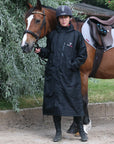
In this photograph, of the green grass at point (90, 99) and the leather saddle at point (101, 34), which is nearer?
the leather saddle at point (101, 34)

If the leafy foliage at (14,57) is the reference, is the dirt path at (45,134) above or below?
below

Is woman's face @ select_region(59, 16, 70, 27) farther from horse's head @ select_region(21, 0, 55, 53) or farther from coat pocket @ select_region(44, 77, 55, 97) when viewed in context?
coat pocket @ select_region(44, 77, 55, 97)

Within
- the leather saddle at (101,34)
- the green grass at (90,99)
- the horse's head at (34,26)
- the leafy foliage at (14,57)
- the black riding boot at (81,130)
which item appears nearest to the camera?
the horse's head at (34,26)

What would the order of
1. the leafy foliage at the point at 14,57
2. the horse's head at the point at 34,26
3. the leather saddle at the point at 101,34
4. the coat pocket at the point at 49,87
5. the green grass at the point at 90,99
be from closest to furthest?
the horse's head at the point at 34,26
the coat pocket at the point at 49,87
the leather saddle at the point at 101,34
the leafy foliage at the point at 14,57
the green grass at the point at 90,99

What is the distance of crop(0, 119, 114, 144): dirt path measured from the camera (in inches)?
169

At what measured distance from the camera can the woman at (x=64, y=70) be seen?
161 inches

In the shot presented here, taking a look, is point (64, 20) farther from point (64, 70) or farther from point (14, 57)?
point (14, 57)

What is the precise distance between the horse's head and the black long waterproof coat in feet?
0.73

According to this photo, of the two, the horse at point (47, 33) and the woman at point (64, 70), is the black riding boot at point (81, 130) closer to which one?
the woman at point (64, 70)

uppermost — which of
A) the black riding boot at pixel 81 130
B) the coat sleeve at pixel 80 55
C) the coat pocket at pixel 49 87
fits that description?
the coat sleeve at pixel 80 55

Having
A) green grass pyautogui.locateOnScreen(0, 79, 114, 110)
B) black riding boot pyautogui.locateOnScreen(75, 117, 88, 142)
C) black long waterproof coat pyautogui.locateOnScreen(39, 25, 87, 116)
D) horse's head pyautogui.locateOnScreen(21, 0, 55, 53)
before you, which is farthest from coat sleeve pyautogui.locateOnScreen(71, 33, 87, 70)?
green grass pyautogui.locateOnScreen(0, 79, 114, 110)

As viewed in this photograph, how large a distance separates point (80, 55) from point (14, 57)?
155 centimetres

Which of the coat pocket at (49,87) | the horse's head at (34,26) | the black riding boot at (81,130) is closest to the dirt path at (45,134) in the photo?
the black riding boot at (81,130)

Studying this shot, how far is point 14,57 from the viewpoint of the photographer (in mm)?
5172
